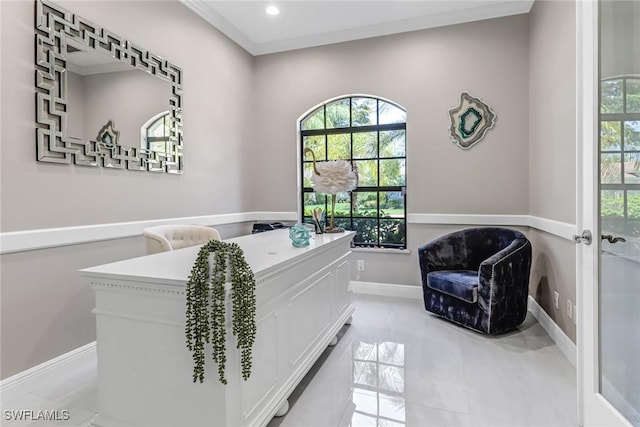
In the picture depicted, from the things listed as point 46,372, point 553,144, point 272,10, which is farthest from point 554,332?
point 272,10

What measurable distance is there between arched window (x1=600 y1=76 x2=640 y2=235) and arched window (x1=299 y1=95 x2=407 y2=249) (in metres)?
2.42

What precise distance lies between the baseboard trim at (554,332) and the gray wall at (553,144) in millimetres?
49

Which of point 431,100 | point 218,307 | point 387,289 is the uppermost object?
point 431,100

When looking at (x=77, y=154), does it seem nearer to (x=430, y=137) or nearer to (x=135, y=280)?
(x=135, y=280)

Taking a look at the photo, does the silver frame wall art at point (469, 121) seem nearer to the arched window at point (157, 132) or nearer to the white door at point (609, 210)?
the white door at point (609, 210)

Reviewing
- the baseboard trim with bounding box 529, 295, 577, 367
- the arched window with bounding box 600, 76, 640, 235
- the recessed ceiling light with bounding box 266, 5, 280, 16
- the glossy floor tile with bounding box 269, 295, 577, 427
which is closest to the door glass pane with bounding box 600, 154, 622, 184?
the arched window with bounding box 600, 76, 640, 235

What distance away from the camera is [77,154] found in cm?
226

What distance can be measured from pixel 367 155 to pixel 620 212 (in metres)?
2.85

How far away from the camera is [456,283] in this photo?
2881 mm

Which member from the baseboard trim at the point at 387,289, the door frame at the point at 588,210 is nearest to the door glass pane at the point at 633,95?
the door frame at the point at 588,210

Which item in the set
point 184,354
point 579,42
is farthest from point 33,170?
point 579,42

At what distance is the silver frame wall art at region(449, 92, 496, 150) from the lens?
11.6ft

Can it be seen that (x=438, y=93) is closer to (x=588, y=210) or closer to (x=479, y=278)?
(x=479, y=278)

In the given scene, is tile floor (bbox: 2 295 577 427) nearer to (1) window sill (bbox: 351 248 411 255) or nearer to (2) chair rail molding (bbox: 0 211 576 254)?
(2) chair rail molding (bbox: 0 211 576 254)
